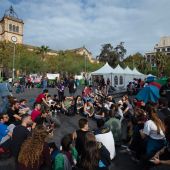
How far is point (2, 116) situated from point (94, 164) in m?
3.92

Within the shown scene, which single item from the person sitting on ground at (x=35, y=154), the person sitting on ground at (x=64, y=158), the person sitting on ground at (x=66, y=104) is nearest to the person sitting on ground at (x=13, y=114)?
the person sitting on ground at (x=64, y=158)

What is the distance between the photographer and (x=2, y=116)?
7.88m

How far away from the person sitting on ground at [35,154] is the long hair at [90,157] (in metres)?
0.74

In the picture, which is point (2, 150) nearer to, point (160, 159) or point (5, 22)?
point (160, 159)

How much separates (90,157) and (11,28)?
355 feet

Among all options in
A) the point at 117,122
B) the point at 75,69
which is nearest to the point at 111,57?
the point at 75,69

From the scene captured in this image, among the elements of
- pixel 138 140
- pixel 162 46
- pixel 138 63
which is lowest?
pixel 138 140

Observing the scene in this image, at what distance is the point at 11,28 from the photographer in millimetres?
107125

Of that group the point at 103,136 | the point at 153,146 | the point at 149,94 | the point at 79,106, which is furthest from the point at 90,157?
the point at 79,106

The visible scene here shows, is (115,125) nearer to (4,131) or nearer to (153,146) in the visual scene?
(153,146)

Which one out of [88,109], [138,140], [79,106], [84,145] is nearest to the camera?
[84,145]

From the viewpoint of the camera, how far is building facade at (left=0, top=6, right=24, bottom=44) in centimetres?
10525

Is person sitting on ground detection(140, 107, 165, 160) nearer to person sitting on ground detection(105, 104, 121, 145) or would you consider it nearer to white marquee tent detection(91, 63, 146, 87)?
person sitting on ground detection(105, 104, 121, 145)

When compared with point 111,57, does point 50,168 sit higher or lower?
lower
